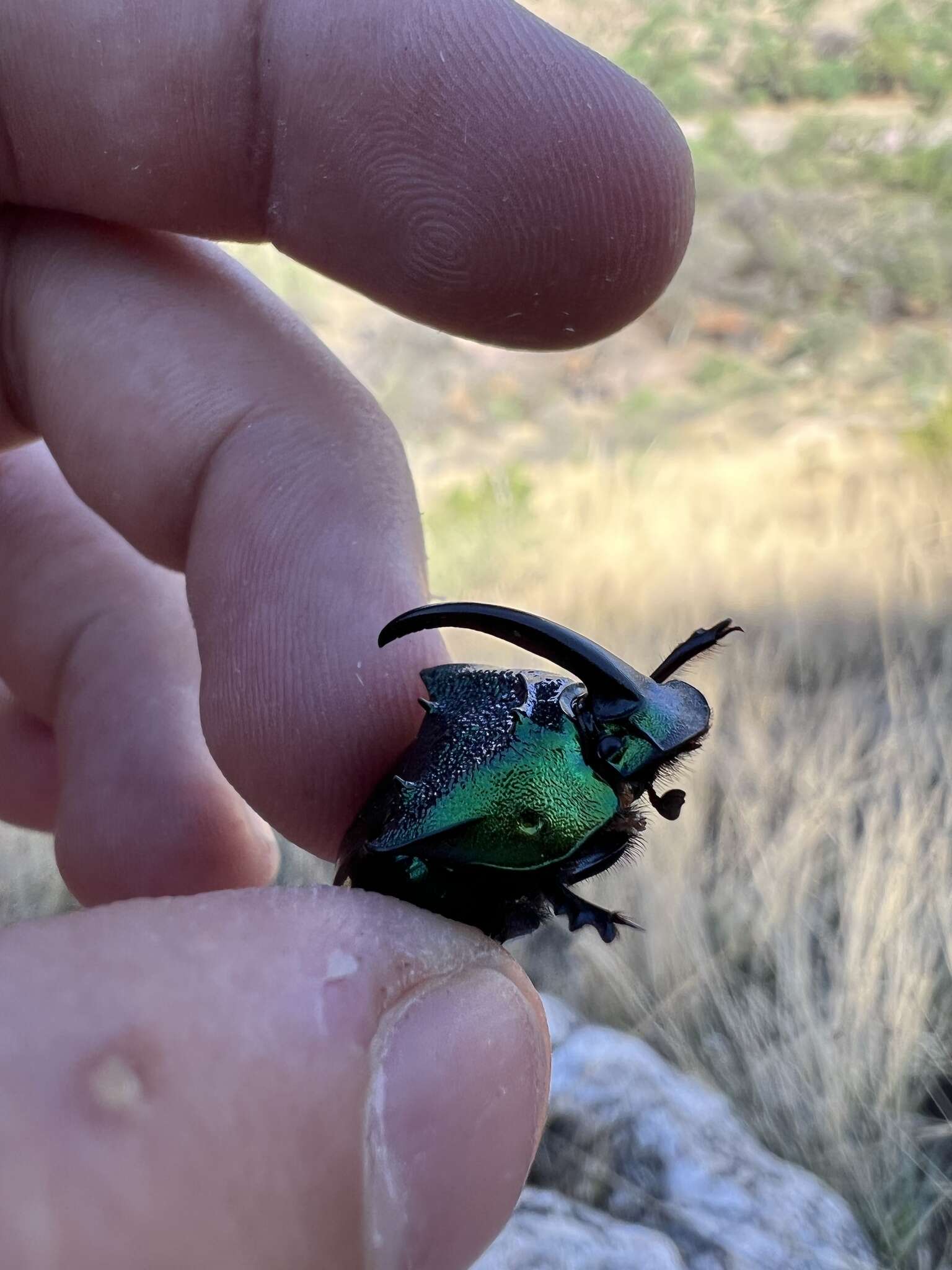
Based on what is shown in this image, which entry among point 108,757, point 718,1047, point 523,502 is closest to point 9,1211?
point 108,757

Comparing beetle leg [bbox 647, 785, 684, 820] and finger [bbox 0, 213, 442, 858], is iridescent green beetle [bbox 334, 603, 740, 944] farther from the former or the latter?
finger [bbox 0, 213, 442, 858]

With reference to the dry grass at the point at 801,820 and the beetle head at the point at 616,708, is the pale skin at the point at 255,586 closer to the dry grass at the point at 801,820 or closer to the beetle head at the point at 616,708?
the beetle head at the point at 616,708

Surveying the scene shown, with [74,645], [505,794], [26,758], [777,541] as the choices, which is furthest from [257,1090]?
[777,541]

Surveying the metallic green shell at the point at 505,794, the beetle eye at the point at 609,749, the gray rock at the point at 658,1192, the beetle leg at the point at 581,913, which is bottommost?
the gray rock at the point at 658,1192

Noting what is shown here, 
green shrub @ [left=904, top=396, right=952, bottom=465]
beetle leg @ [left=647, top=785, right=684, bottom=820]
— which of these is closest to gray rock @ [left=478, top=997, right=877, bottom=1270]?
beetle leg @ [left=647, top=785, right=684, bottom=820]

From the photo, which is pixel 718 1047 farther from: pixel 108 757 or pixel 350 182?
pixel 350 182

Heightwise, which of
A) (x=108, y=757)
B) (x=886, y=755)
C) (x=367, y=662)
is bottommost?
(x=886, y=755)

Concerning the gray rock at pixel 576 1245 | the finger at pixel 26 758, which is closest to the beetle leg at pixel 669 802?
the gray rock at pixel 576 1245
